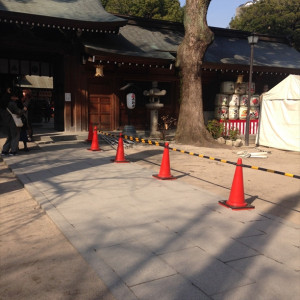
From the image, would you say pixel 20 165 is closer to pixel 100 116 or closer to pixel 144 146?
pixel 144 146

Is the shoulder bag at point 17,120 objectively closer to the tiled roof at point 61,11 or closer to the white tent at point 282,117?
the tiled roof at point 61,11

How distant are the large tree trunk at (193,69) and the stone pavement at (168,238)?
20.2 ft

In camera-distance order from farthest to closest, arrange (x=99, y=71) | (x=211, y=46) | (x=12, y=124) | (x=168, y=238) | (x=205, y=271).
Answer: (x=211, y=46)
(x=99, y=71)
(x=12, y=124)
(x=168, y=238)
(x=205, y=271)

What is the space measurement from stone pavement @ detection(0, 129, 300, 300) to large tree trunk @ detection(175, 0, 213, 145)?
6.16 metres

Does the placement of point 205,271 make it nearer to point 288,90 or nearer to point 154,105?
point 288,90

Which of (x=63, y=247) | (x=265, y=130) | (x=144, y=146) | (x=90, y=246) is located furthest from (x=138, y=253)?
(x=265, y=130)

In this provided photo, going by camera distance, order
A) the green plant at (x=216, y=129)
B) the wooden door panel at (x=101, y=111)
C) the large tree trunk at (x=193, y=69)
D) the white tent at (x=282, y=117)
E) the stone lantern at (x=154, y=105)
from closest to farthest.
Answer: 1. the white tent at (x=282, y=117)
2. the large tree trunk at (x=193, y=69)
3. the stone lantern at (x=154, y=105)
4. the green plant at (x=216, y=129)
5. the wooden door panel at (x=101, y=111)

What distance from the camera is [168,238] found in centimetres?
377

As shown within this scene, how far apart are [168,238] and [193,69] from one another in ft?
31.8

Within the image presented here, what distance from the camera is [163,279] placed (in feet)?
9.38

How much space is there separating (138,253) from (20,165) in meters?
5.37

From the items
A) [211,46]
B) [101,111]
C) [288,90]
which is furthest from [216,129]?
[211,46]

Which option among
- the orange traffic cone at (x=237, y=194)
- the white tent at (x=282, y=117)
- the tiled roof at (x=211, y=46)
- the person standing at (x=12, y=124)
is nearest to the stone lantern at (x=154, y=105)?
the tiled roof at (x=211, y=46)

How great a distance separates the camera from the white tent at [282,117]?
11734 millimetres
